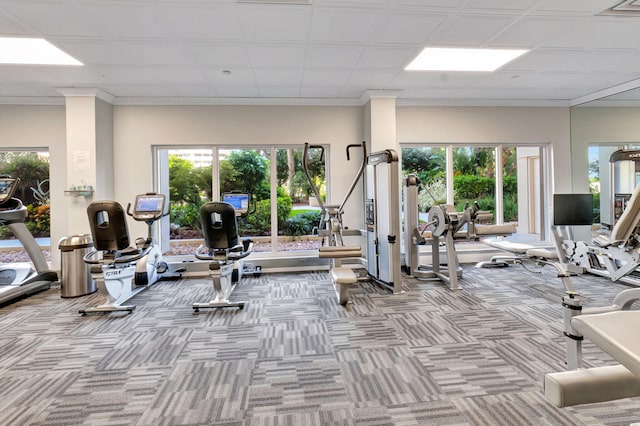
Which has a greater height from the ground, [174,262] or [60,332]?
[174,262]

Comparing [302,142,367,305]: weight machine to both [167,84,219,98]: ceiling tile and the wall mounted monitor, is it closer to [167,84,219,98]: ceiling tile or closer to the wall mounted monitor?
the wall mounted monitor

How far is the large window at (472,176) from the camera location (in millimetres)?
5828

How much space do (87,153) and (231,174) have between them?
2.05 meters

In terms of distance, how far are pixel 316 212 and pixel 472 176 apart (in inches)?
114

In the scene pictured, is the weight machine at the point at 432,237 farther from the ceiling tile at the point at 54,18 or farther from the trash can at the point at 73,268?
the trash can at the point at 73,268

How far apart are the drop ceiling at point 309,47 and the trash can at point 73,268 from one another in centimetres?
218

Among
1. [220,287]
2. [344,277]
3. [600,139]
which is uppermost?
[600,139]

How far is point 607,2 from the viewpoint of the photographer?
9.08 feet

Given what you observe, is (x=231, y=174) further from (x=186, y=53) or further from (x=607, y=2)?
(x=607, y=2)

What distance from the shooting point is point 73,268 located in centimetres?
427

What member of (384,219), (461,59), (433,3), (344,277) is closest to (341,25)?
(433,3)

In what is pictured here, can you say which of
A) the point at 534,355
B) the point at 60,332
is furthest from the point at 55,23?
the point at 534,355

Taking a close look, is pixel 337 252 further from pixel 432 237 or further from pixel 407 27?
pixel 407 27

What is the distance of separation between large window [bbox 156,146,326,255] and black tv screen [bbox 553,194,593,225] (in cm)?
365
